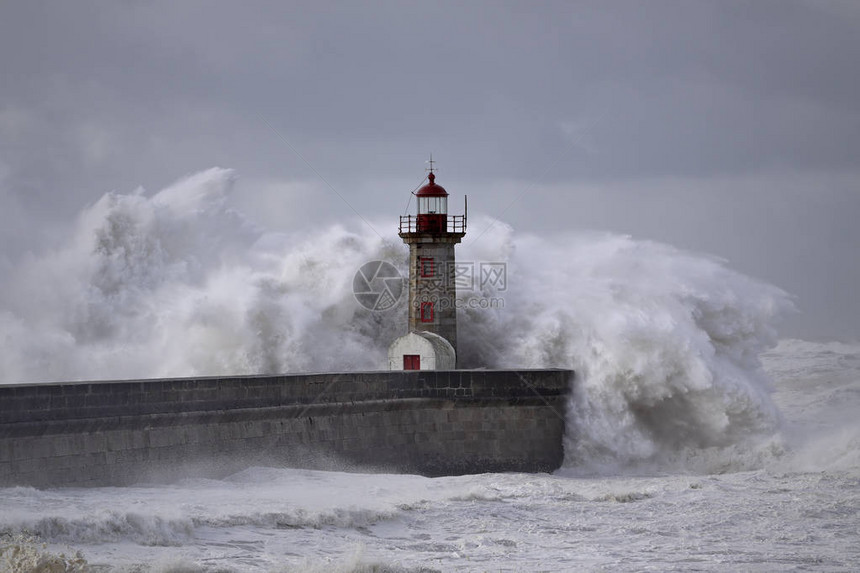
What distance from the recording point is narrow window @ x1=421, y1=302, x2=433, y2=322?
16.3 meters

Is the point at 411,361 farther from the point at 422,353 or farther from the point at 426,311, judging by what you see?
the point at 426,311

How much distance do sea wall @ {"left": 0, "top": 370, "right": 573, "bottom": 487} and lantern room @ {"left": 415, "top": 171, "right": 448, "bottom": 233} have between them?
8.24ft

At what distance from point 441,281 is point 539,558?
6752mm

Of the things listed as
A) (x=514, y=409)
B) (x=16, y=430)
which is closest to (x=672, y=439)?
(x=514, y=409)

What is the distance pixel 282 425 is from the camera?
12.7m

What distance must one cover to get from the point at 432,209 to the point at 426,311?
4.13 ft

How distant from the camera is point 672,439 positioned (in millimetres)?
15547

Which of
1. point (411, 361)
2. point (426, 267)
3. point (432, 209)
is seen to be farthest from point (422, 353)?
point (432, 209)

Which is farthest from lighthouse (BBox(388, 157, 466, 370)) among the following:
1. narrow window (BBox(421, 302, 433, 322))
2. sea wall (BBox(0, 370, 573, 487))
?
sea wall (BBox(0, 370, 573, 487))

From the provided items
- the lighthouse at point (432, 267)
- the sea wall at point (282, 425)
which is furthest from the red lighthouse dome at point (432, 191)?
the sea wall at point (282, 425)

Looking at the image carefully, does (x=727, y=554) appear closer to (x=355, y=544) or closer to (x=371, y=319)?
(x=355, y=544)

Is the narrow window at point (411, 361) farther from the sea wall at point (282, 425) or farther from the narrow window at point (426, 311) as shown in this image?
the sea wall at point (282, 425)

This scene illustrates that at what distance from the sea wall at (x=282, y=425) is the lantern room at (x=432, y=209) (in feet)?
8.24

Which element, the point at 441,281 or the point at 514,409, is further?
the point at 441,281
